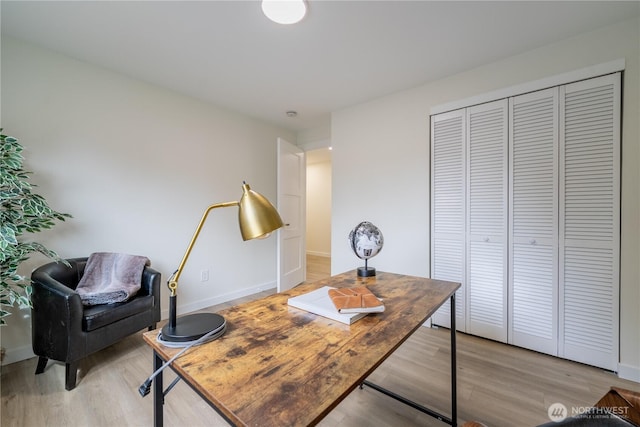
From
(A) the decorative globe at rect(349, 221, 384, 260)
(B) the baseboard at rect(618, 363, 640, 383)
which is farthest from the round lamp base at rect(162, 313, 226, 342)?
(B) the baseboard at rect(618, 363, 640, 383)

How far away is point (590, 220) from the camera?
189 cm

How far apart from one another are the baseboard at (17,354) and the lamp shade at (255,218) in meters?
2.46

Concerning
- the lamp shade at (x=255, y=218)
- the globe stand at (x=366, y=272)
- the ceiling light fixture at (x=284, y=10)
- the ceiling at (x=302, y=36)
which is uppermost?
Answer: the ceiling at (x=302, y=36)

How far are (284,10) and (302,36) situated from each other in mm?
312

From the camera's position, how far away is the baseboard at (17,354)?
1.89 metres

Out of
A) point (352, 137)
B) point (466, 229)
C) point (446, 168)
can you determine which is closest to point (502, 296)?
point (466, 229)

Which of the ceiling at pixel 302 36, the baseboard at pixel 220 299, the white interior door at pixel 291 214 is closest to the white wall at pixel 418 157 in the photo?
the ceiling at pixel 302 36

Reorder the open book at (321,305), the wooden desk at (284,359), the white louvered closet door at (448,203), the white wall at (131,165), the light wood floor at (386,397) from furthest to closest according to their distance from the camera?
the white louvered closet door at (448,203)
the white wall at (131,165)
the light wood floor at (386,397)
the open book at (321,305)
the wooden desk at (284,359)

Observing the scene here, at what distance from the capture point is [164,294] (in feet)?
9.04

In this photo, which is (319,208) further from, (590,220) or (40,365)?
(40,365)

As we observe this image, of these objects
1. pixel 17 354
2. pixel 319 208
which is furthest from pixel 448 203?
pixel 319 208

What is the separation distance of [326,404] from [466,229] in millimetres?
2262

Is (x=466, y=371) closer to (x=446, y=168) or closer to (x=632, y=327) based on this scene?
(x=632, y=327)

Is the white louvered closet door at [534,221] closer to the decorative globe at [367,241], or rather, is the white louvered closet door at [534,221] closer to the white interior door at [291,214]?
the decorative globe at [367,241]
